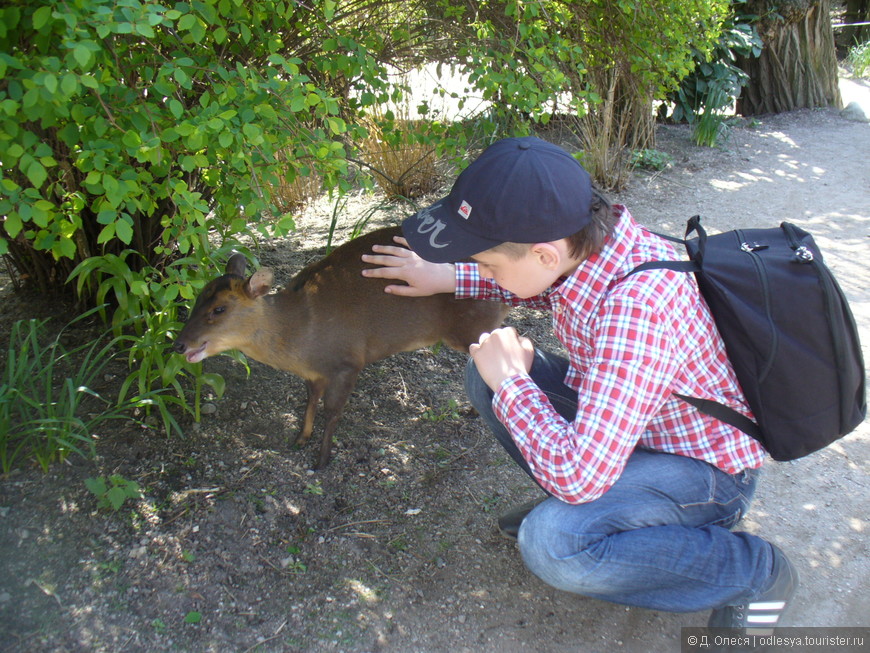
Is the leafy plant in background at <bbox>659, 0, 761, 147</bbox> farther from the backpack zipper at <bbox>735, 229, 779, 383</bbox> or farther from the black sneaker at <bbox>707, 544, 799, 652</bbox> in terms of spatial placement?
the black sneaker at <bbox>707, 544, 799, 652</bbox>

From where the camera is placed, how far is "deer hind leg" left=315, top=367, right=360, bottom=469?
347 cm

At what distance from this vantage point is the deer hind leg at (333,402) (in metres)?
3.47

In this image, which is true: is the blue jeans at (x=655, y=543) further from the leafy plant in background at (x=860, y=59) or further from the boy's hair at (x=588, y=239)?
the leafy plant in background at (x=860, y=59)

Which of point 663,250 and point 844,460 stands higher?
point 663,250

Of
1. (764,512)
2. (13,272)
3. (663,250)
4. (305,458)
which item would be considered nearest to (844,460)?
(764,512)

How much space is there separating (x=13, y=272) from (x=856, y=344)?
415cm

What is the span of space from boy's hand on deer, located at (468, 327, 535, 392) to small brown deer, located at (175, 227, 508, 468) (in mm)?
1331

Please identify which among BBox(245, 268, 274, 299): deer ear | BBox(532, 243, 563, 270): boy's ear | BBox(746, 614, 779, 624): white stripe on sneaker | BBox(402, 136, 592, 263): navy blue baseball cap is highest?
BBox(402, 136, 592, 263): navy blue baseball cap

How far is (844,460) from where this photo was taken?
3475 millimetres

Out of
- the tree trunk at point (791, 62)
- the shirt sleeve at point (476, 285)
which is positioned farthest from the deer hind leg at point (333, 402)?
the tree trunk at point (791, 62)

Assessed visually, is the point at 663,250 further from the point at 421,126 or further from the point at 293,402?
the point at 293,402

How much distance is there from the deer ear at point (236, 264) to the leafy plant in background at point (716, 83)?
579 cm

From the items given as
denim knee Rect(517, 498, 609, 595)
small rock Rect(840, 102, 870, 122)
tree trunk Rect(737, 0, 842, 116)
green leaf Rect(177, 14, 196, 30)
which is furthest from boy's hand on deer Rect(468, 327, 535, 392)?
small rock Rect(840, 102, 870, 122)

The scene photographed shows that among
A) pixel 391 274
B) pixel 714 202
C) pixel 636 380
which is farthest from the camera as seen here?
pixel 714 202
